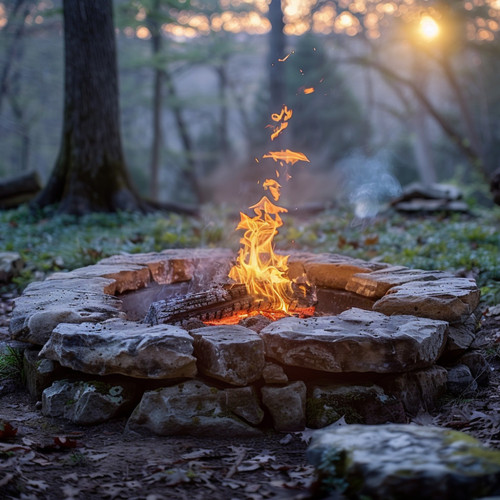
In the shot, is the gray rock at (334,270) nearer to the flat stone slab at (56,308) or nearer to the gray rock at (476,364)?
the gray rock at (476,364)

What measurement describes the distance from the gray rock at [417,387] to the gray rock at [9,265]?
5.02 m

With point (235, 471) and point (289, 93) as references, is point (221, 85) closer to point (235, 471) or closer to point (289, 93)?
point (289, 93)

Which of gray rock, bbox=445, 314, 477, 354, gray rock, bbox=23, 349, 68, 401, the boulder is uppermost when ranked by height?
the boulder

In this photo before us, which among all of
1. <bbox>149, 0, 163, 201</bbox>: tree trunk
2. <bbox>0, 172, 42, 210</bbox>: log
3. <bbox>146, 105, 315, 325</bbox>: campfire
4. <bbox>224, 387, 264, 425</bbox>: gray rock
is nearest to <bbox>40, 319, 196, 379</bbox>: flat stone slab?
<bbox>224, 387, 264, 425</bbox>: gray rock

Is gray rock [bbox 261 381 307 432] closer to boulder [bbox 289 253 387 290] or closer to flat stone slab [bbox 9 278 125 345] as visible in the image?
flat stone slab [bbox 9 278 125 345]

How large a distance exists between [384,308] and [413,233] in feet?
15.6

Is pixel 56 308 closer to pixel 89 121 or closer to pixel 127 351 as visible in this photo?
pixel 127 351

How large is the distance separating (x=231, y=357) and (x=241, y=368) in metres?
0.09

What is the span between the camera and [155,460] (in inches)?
109

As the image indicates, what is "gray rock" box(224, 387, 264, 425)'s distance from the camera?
10.3ft

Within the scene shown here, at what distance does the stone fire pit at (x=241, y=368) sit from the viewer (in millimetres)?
3090

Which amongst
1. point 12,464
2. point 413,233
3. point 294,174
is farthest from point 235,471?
point 294,174

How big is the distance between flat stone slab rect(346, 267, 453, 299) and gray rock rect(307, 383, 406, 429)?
50.2 inches

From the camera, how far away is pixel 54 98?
23.5 m
